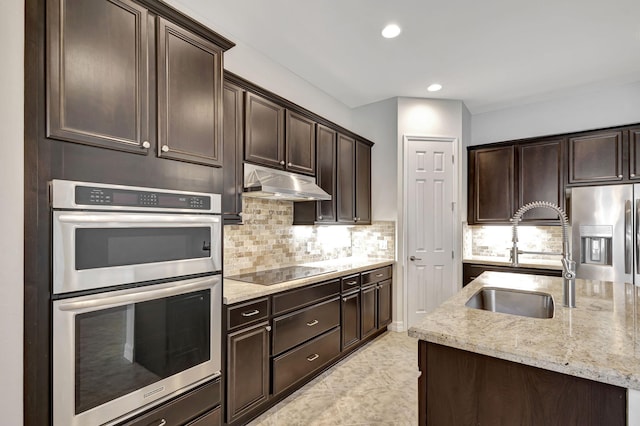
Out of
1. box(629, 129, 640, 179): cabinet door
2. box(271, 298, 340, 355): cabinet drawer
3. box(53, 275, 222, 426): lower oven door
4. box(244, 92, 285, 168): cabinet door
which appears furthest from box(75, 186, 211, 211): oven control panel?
box(629, 129, 640, 179): cabinet door

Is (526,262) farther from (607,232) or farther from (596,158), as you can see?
(596,158)

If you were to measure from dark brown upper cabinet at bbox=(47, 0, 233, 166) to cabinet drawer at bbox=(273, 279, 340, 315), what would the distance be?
1.14 metres

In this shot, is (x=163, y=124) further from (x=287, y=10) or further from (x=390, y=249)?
(x=390, y=249)

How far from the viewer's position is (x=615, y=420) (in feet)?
3.19

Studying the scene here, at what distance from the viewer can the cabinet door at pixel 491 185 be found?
13.5 feet

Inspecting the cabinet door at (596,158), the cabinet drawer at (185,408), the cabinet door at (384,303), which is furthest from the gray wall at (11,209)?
the cabinet door at (596,158)

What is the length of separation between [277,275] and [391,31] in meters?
2.33

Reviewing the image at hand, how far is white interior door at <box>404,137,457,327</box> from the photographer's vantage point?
400 centimetres

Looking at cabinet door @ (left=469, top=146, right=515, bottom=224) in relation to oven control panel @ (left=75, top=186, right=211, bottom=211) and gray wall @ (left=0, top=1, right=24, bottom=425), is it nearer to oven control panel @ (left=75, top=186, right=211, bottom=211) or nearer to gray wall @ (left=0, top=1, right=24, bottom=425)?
oven control panel @ (left=75, top=186, right=211, bottom=211)

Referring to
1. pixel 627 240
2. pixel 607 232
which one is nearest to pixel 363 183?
pixel 607 232

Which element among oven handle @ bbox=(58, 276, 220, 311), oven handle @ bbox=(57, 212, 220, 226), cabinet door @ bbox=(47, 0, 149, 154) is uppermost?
cabinet door @ bbox=(47, 0, 149, 154)

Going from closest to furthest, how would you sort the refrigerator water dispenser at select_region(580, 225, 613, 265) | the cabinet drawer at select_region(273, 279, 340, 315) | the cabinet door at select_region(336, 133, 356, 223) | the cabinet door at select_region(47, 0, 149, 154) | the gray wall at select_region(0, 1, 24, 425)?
the gray wall at select_region(0, 1, 24, 425) < the cabinet door at select_region(47, 0, 149, 154) < the cabinet drawer at select_region(273, 279, 340, 315) < the refrigerator water dispenser at select_region(580, 225, 613, 265) < the cabinet door at select_region(336, 133, 356, 223)

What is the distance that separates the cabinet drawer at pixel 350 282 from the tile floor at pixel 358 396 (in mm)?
739

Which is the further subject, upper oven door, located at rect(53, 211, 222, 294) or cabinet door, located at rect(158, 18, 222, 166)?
cabinet door, located at rect(158, 18, 222, 166)
